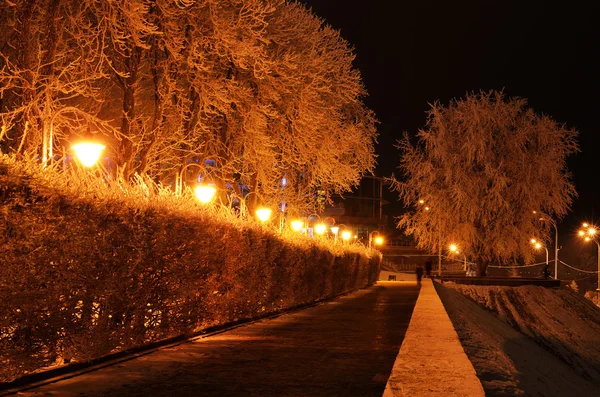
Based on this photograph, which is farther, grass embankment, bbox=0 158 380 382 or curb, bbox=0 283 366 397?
curb, bbox=0 283 366 397

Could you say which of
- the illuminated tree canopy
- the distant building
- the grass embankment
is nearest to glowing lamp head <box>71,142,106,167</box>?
the illuminated tree canopy

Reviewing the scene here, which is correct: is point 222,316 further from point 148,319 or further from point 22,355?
point 22,355

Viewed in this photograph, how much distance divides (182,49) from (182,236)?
35.5 feet

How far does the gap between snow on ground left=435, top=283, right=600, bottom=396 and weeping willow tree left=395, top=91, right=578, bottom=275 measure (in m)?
3.32

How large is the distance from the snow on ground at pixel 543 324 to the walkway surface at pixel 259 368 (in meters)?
8.92

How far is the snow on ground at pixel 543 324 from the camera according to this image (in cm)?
2753

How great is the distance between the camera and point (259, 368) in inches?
364

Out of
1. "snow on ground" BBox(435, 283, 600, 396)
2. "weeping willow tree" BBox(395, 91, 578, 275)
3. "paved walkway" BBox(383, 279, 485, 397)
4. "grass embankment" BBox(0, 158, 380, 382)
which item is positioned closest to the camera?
"paved walkway" BBox(383, 279, 485, 397)

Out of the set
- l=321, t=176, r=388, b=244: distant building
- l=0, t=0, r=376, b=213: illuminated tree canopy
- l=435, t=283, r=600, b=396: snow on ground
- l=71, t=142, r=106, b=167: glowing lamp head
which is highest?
l=321, t=176, r=388, b=244: distant building

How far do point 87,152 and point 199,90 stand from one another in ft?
28.1

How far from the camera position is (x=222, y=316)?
1489 centimetres

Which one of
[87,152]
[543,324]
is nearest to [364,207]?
[543,324]

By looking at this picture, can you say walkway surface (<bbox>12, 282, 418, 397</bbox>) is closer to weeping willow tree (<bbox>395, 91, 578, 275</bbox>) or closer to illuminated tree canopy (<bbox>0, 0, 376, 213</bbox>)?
illuminated tree canopy (<bbox>0, 0, 376, 213</bbox>)

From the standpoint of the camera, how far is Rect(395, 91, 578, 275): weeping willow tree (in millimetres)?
42969
